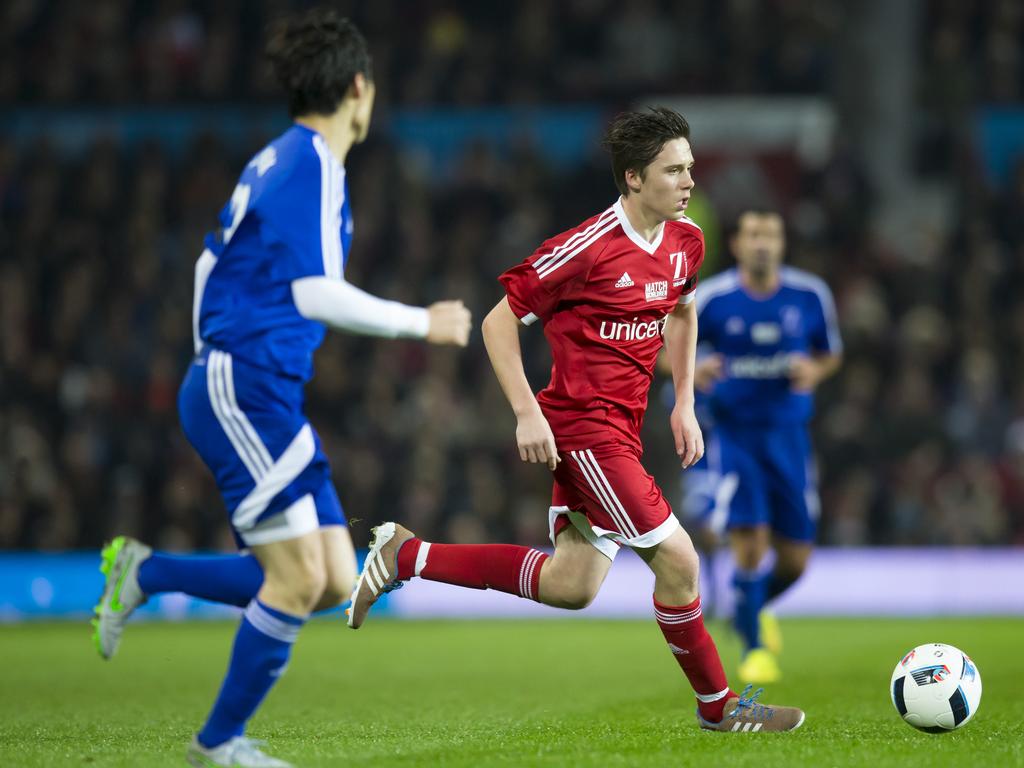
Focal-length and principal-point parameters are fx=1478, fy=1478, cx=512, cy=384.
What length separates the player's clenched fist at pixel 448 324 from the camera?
13.0 ft

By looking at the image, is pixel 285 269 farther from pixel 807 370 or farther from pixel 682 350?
pixel 807 370

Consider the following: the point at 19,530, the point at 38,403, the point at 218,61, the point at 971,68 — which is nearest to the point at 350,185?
the point at 218,61

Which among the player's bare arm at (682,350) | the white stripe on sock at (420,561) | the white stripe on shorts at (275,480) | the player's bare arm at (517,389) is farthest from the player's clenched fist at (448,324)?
the white stripe on sock at (420,561)

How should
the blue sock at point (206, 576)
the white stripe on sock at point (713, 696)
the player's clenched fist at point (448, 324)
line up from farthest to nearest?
the white stripe on sock at point (713, 696)
the blue sock at point (206, 576)
the player's clenched fist at point (448, 324)

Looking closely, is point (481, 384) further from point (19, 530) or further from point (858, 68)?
point (858, 68)

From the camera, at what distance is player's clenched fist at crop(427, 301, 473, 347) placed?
396 cm

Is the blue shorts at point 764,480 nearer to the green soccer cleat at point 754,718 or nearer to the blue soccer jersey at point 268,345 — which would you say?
the green soccer cleat at point 754,718

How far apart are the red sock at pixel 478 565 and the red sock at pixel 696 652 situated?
1.71 ft

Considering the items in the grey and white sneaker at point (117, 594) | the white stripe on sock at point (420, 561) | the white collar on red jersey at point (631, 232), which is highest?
the white collar on red jersey at point (631, 232)

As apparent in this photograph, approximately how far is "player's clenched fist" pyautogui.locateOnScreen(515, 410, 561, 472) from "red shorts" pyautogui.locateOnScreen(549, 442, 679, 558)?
0.21 m

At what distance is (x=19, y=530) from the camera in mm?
12695

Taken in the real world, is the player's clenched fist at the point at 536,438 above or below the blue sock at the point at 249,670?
above

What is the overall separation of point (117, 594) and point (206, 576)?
0.28 metres

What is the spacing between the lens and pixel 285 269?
4.04m
